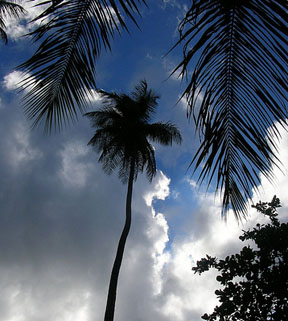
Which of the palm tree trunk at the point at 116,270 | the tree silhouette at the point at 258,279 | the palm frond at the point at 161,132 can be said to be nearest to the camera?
the tree silhouette at the point at 258,279

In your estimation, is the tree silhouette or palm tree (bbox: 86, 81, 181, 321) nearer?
the tree silhouette

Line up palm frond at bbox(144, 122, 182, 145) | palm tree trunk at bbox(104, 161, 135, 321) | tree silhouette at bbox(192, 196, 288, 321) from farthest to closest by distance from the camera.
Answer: palm frond at bbox(144, 122, 182, 145)
palm tree trunk at bbox(104, 161, 135, 321)
tree silhouette at bbox(192, 196, 288, 321)

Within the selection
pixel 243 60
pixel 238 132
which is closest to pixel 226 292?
pixel 238 132

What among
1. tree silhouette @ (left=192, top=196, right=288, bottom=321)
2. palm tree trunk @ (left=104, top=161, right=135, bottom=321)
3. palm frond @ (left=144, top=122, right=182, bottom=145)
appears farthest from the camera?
palm frond @ (left=144, top=122, right=182, bottom=145)

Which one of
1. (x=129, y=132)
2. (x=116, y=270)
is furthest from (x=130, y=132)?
(x=116, y=270)

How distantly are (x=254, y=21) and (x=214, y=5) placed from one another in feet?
0.72

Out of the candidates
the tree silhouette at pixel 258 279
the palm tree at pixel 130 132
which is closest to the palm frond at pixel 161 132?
the palm tree at pixel 130 132

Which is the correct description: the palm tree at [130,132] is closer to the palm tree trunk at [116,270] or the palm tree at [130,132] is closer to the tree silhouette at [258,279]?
the palm tree trunk at [116,270]

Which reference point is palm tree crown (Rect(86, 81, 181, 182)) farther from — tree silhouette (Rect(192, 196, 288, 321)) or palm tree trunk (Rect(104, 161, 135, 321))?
tree silhouette (Rect(192, 196, 288, 321))

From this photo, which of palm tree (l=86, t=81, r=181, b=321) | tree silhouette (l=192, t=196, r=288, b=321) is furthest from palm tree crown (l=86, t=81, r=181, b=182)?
tree silhouette (l=192, t=196, r=288, b=321)

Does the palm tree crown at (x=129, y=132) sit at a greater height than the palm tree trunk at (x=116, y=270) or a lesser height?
greater

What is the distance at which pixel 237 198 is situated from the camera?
5.76 feet

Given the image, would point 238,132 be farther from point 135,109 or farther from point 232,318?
point 135,109

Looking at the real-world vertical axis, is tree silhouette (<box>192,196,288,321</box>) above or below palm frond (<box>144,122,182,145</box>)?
below
